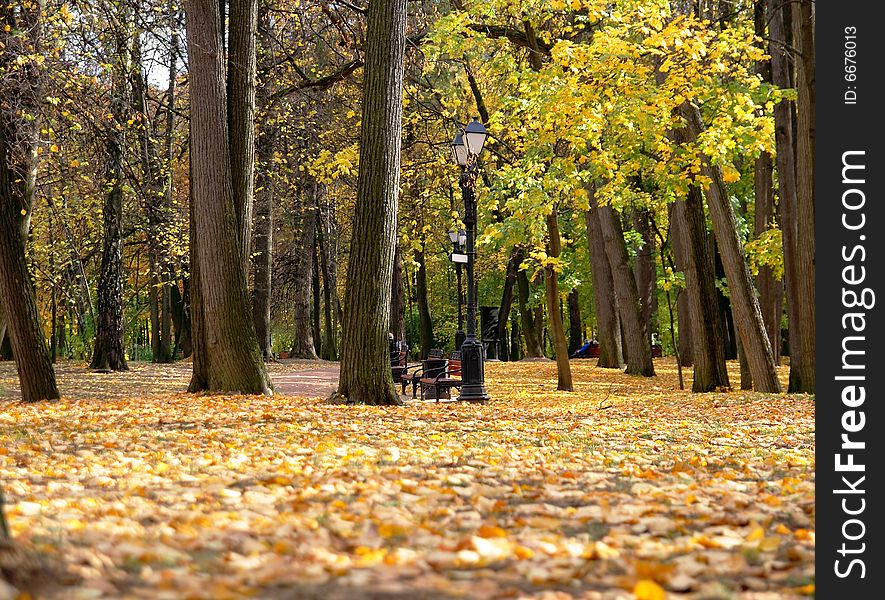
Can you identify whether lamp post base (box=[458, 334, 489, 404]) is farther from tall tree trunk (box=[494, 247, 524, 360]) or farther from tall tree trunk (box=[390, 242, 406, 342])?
tall tree trunk (box=[494, 247, 524, 360])

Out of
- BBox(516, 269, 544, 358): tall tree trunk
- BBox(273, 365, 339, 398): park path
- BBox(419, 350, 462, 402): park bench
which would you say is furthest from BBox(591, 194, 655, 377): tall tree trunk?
BBox(516, 269, 544, 358): tall tree trunk

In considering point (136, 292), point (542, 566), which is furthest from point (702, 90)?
point (136, 292)

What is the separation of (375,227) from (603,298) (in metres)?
16.6

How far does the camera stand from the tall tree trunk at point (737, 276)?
16.0m

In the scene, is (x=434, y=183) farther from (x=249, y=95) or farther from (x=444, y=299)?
(x=444, y=299)

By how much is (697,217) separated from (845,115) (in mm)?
10979

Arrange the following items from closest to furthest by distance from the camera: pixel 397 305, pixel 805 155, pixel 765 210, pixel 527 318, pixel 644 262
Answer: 1. pixel 805 155
2. pixel 765 210
3. pixel 644 262
4. pixel 397 305
5. pixel 527 318

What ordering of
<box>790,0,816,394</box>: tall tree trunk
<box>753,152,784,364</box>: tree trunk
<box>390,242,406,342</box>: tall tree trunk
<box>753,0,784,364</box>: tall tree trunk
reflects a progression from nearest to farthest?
<box>790,0,816,394</box>: tall tree trunk, <box>753,0,784,364</box>: tall tree trunk, <box>753,152,784,364</box>: tree trunk, <box>390,242,406,342</box>: tall tree trunk

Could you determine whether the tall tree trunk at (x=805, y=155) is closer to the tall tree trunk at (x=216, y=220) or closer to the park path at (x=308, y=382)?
the park path at (x=308, y=382)

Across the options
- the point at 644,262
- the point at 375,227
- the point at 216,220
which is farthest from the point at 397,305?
the point at 375,227

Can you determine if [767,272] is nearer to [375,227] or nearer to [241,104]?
[241,104]

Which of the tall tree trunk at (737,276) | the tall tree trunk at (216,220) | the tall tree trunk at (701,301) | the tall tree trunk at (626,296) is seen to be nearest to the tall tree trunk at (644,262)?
the tall tree trunk at (626,296)

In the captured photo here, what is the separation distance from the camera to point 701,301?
17.3 meters

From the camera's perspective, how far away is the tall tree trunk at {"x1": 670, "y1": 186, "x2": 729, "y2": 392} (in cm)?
1734
